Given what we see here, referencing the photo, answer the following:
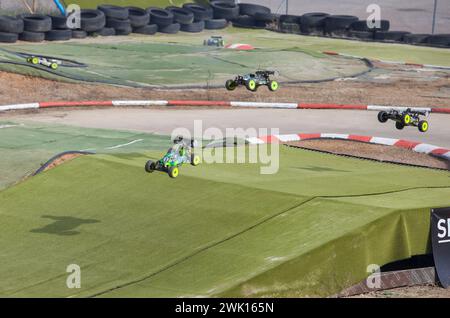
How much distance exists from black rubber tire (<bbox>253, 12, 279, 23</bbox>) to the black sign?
41.6m

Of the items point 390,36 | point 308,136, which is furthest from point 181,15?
point 308,136

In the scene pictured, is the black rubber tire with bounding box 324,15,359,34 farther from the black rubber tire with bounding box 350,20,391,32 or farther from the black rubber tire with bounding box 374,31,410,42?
the black rubber tire with bounding box 374,31,410,42

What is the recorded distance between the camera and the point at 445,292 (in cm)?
1512

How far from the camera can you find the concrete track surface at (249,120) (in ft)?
91.7

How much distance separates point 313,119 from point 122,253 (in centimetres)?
1600

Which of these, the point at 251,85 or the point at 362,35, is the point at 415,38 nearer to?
the point at 362,35

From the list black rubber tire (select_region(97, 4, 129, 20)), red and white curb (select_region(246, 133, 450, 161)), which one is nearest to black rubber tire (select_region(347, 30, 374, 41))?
black rubber tire (select_region(97, 4, 129, 20))

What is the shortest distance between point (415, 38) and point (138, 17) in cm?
1568

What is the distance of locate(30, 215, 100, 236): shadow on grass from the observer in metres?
16.7

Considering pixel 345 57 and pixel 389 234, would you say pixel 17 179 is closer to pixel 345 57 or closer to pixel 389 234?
pixel 389 234

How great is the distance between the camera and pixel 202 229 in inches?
623

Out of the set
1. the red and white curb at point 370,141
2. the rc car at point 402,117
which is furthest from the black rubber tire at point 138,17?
the rc car at point 402,117
